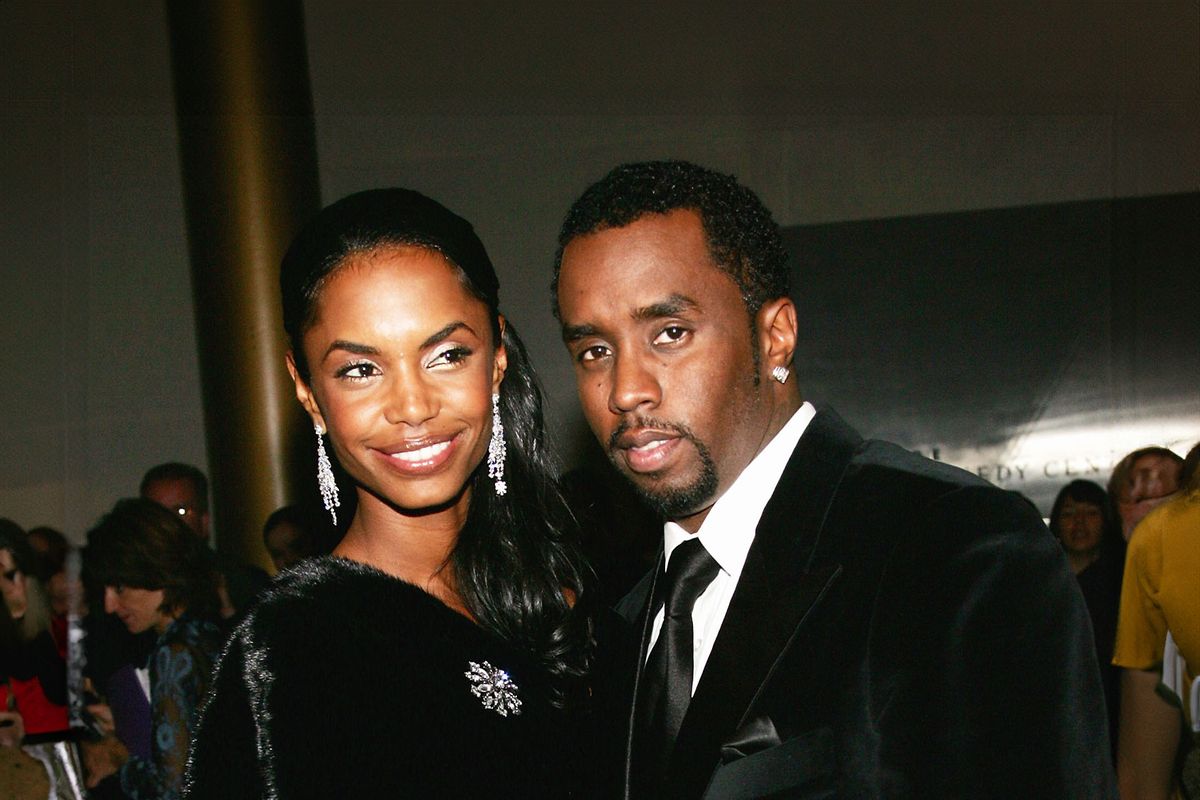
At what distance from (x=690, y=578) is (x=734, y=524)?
0.35 feet

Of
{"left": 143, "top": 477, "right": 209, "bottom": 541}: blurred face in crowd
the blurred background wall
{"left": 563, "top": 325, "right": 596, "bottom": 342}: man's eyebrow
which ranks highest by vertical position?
the blurred background wall

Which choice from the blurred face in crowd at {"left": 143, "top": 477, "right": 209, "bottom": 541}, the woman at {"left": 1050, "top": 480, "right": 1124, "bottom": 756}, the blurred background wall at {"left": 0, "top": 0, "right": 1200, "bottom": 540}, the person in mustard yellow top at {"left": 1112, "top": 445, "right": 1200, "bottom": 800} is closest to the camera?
the person in mustard yellow top at {"left": 1112, "top": 445, "right": 1200, "bottom": 800}

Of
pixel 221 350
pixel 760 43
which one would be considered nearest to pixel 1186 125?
pixel 760 43

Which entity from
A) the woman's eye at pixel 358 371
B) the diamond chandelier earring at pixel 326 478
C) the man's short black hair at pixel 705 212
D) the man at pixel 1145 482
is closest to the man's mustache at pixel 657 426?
the man's short black hair at pixel 705 212

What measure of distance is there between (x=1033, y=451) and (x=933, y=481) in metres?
4.22

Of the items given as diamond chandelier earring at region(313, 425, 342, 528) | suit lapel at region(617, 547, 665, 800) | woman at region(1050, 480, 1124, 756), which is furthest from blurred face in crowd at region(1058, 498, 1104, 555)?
diamond chandelier earring at region(313, 425, 342, 528)

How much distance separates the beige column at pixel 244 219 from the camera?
4.87 metres

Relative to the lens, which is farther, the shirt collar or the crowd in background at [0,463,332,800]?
the crowd in background at [0,463,332,800]

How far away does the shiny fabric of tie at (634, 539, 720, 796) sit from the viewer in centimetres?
167

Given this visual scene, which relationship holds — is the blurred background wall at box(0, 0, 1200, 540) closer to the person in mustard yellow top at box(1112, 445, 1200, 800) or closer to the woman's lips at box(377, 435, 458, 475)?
the person in mustard yellow top at box(1112, 445, 1200, 800)

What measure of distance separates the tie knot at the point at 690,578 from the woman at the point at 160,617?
5.79ft

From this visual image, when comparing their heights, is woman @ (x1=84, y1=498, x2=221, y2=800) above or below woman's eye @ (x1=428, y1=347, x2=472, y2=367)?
below

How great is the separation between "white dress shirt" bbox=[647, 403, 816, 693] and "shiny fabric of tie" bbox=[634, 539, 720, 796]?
0.02 meters

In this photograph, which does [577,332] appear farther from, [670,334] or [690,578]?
[690,578]
